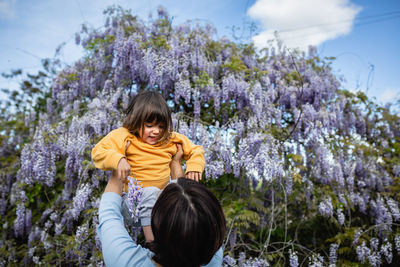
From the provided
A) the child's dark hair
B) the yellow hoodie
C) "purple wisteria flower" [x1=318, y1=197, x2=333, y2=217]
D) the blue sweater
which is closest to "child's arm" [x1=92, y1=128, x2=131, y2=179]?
the yellow hoodie

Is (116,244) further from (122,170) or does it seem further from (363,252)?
(363,252)

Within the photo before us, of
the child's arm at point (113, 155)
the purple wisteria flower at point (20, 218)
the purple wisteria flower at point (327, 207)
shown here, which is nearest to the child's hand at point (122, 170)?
the child's arm at point (113, 155)

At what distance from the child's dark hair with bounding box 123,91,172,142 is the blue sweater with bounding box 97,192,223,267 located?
77 centimetres

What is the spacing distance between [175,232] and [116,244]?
238 mm

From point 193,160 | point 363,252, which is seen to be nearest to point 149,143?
point 193,160

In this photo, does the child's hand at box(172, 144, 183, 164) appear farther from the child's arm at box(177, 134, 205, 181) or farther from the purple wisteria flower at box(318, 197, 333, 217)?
the purple wisteria flower at box(318, 197, 333, 217)

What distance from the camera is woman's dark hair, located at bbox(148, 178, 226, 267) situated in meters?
0.99

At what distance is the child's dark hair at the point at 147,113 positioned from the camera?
1.78 m

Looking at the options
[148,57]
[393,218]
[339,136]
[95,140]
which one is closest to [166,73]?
[148,57]

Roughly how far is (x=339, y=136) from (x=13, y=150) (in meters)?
6.71

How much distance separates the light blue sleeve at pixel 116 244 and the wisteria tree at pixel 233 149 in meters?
2.08

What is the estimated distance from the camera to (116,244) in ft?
3.28

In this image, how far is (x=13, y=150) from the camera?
5.57 meters

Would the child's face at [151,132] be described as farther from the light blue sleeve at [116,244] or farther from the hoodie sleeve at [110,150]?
the light blue sleeve at [116,244]
